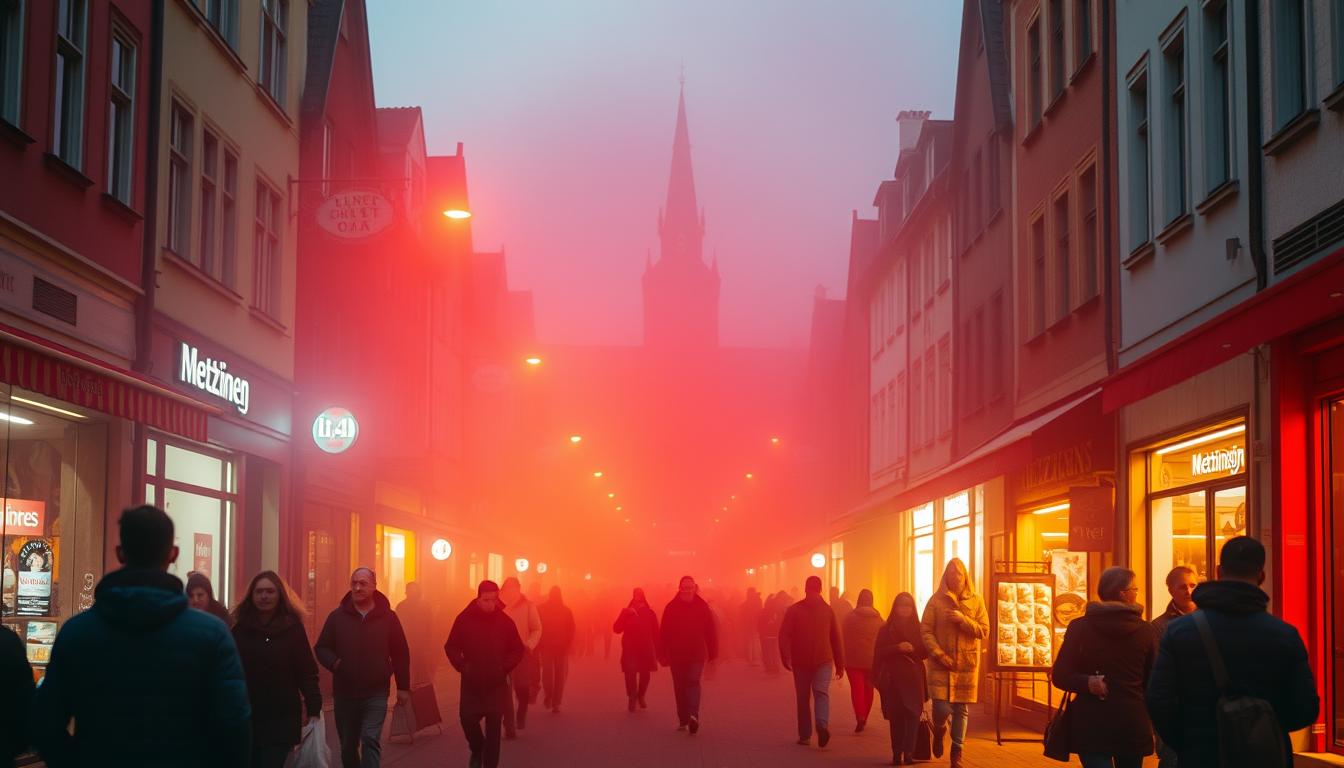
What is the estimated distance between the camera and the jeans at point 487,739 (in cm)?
1509

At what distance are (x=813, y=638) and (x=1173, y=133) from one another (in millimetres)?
6925

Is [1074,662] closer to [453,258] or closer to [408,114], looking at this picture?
[408,114]

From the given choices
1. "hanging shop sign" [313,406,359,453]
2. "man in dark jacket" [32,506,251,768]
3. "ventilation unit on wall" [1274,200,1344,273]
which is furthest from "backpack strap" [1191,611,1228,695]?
"hanging shop sign" [313,406,359,453]

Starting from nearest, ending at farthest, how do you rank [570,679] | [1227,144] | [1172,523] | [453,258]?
[1227,144] → [1172,523] → [570,679] → [453,258]

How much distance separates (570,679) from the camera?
3516cm

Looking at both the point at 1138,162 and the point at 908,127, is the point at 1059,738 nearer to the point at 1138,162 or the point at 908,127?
the point at 1138,162

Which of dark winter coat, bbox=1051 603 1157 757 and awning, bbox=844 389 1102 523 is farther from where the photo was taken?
awning, bbox=844 389 1102 523

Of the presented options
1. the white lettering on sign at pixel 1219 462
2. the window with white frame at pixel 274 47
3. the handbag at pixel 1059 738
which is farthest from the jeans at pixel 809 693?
the window with white frame at pixel 274 47

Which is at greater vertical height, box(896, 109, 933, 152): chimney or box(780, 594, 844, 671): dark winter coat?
box(896, 109, 933, 152): chimney

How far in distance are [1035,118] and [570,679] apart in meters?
15.6

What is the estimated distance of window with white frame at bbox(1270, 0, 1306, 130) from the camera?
48.6 feet

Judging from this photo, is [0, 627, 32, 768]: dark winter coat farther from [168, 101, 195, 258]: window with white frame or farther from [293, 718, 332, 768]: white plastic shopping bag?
[168, 101, 195, 258]: window with white frame

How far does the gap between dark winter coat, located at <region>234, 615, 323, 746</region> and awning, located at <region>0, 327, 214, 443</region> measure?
2809mm

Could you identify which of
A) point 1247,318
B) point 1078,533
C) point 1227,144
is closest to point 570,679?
point 1078,533
